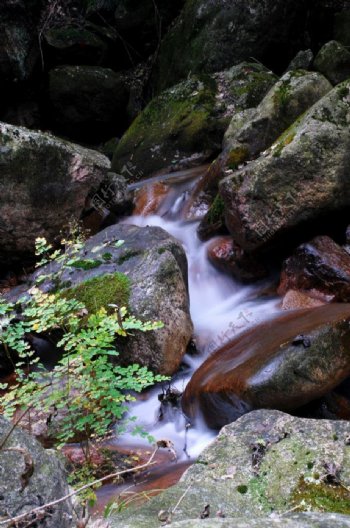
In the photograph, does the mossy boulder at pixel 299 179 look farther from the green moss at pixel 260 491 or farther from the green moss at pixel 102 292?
the green moss at pixel 260 491

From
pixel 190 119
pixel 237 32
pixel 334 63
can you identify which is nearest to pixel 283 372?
pixel 334 63

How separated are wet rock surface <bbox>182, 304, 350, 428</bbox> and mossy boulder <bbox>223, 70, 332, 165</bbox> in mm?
3645

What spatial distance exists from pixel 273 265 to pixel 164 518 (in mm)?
4548

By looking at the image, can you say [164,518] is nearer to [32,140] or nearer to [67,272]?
[67,272]

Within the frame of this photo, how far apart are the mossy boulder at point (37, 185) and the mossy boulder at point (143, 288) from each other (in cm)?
117

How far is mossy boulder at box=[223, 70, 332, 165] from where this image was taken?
7.39 metres

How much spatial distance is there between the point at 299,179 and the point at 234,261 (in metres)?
1.36

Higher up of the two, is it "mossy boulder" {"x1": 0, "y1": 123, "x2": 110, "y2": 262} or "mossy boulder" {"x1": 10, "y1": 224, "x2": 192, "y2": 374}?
"mossy boulder" {"x1": 0, "y1": 123, "x2": 110, "y2": 262}

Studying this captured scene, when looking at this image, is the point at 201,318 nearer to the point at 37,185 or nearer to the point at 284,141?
the point at 284,141

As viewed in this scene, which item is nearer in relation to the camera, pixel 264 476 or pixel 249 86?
pixel 264 476

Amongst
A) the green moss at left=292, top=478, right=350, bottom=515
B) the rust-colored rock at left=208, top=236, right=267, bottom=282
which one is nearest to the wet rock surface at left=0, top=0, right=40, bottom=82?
the rust-colored rock at left=208, top=236, right=267, bottom=282

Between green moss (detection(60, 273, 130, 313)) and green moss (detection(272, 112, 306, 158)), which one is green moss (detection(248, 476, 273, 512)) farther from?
green moss (detection(272, 112, 306, 158))

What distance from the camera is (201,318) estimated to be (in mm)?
6176

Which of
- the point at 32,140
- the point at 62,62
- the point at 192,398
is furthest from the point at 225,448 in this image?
the point at 62,62
